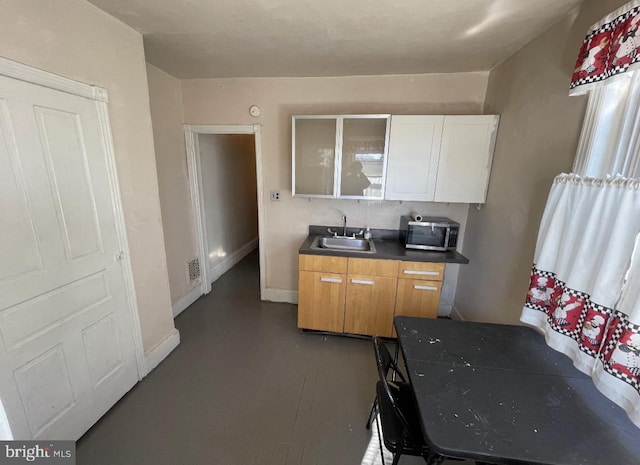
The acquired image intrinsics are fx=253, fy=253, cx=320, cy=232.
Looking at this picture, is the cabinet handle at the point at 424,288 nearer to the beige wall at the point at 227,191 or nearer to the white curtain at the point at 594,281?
the white curtain at the point at 594,281

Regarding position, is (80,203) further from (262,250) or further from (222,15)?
(262,250)

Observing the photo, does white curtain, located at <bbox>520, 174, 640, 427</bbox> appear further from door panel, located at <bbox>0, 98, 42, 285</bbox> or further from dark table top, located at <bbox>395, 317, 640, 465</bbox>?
door panel, located at <bbox>0, 98, 42, 285</bbox>

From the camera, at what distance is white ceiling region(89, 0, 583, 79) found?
142 cm

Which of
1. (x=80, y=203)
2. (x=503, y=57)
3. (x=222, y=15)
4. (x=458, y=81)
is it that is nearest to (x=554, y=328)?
(x=503, y=57)

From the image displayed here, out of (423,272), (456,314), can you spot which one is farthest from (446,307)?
(423,272)

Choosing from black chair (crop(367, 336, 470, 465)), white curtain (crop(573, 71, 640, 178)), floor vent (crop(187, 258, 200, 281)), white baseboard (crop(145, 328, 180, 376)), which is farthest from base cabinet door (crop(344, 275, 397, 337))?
floor vent (crop(187, 258, 200, 281))

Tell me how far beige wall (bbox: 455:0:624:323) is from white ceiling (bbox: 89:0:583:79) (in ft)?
0.49

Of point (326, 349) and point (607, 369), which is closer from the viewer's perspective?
point (607, 369)

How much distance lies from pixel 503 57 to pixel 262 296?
3.28 m

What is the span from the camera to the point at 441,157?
2.23m

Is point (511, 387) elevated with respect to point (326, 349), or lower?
elevated

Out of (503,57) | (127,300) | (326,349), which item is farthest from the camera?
(326,349)

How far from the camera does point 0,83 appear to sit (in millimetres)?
1086

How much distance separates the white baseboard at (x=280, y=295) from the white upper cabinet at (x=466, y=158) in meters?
1.94
